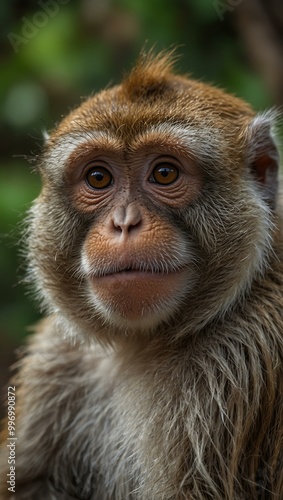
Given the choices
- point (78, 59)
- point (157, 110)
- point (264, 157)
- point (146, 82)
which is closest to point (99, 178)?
point (157, 110)

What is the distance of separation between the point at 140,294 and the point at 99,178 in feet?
2.59

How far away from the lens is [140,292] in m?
4.61

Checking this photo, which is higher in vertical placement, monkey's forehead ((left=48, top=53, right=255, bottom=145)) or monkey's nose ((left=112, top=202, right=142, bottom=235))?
monkey's forehead ((left=48, top=53, right=255, bottom=145))

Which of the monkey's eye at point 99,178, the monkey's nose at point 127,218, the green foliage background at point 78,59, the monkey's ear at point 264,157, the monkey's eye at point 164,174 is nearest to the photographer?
the monkey's nose at point 127,218

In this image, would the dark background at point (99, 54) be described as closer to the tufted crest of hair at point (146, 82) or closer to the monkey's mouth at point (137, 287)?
the tufted crest of hair at point (146, 82)

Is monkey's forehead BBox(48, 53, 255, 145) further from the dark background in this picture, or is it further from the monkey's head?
the dark background

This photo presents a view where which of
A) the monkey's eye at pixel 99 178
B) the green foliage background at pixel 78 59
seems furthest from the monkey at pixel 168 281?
the green foliage background at pixel 78 59

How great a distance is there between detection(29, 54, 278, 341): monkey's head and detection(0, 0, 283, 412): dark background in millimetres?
3506

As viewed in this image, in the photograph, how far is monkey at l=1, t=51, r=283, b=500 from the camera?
458 centimetres

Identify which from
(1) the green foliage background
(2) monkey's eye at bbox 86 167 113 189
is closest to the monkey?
(2) monkey's eye at bbox 86 167 113 189

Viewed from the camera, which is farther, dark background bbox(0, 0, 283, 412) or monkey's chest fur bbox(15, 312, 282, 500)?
dark background bbox(0, 0, 283, 412)

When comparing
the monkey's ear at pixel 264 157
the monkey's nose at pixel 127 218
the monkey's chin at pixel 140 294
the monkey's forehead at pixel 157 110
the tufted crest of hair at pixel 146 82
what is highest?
the tufted crest of hair at pixel 146 82

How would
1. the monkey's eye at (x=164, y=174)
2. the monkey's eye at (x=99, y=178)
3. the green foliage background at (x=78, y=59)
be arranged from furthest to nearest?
the green foliage background at (x=78, y=59), the monkey's eye at (x=99, y=178), the monkey's eye at (x=164, y=174)

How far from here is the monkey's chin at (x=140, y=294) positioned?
15.0ft
